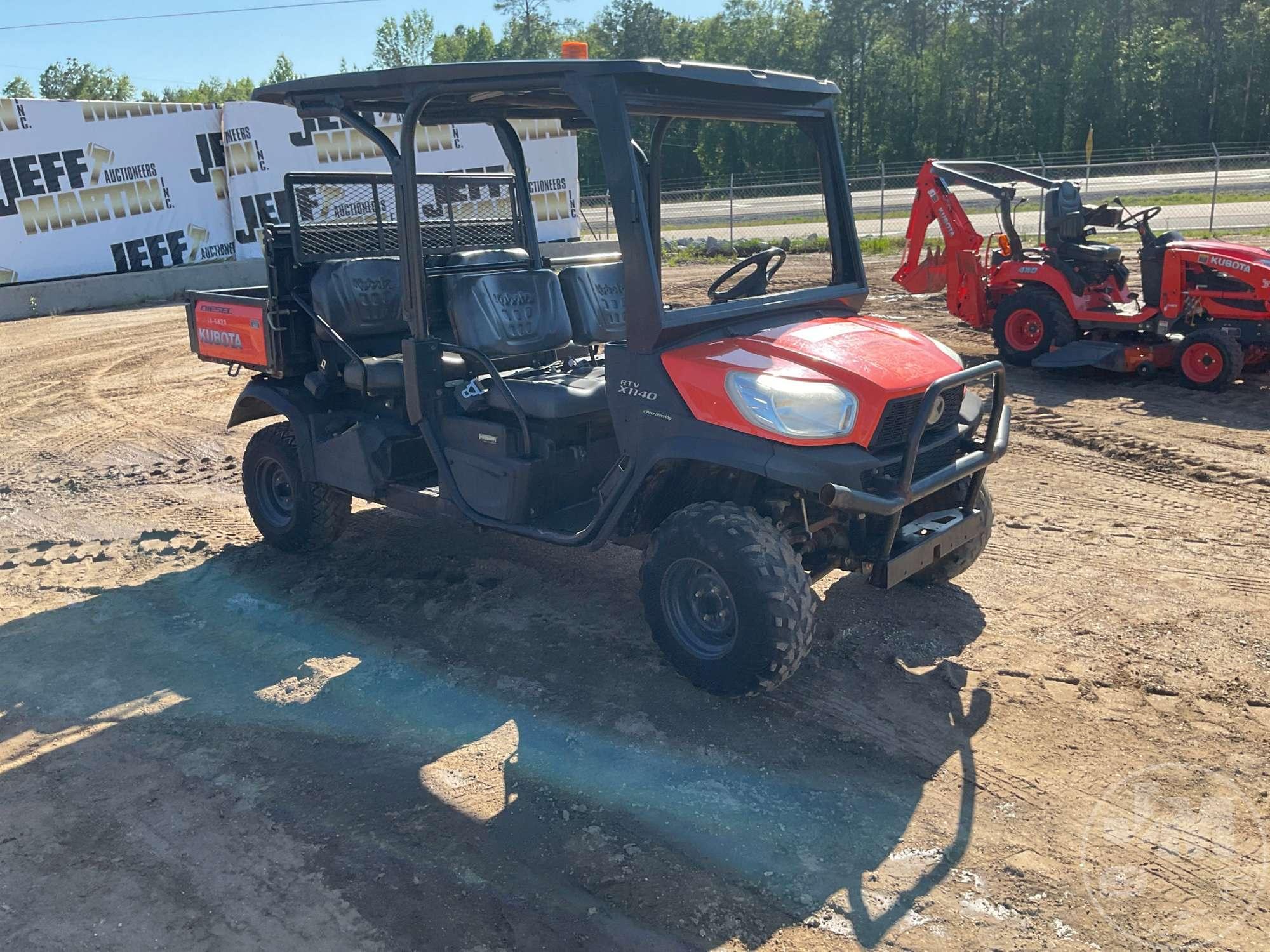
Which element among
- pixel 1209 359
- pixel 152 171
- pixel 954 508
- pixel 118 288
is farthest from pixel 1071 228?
pixel 152 171

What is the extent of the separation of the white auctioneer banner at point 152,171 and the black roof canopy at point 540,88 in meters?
10.8

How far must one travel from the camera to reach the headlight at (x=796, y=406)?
12.1ft

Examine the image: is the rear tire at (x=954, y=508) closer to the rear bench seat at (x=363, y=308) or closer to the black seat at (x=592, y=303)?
the black seat at (x=592, y=303)

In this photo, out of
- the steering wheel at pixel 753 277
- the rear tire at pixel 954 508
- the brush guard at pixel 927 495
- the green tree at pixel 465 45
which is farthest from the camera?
the green tree at pixel 465 45

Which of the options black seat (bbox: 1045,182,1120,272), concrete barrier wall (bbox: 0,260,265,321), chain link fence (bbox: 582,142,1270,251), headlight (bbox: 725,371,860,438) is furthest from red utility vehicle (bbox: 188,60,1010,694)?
chain link fence (bbox: 582,142,1270,251)

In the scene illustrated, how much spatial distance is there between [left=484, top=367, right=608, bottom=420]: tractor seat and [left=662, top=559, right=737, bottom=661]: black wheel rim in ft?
2.58

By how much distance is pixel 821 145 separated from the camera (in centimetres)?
468

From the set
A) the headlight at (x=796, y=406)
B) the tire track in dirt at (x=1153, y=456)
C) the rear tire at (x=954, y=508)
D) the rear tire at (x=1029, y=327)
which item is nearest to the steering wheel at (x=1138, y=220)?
the rear tire at (x=1029, y=327)

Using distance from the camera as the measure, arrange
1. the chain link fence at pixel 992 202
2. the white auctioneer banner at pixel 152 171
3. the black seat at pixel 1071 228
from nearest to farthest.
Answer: the black seat at pixel 1071 228
the white auctioneer banner at pixel 152 171
the chain link fence at pixel 992 202

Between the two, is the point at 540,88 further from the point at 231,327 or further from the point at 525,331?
the point at 231,327

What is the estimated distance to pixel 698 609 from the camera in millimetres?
4027

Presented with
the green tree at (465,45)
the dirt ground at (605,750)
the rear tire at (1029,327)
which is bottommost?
the dirt ground at (605,750)

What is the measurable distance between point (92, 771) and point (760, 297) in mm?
3069

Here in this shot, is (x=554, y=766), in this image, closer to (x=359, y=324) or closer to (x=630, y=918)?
(x=630, y=918)
